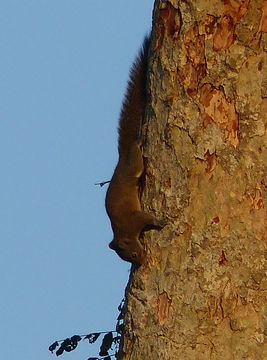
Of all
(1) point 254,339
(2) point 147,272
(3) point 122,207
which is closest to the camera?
(1) point 254,339

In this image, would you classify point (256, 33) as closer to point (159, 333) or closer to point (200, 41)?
point (200, 41)

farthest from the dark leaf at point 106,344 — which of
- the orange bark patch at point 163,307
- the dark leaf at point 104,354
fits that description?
the orange bark patch at point 163,307

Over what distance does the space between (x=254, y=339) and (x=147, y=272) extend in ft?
1.45

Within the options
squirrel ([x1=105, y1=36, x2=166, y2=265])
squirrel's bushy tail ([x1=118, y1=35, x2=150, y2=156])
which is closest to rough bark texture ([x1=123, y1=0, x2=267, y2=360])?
squirrel ([x1=105, y1=36, x2=166, y2=265])

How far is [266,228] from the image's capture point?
3.32 meters

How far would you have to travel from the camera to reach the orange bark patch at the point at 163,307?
333 centimetres

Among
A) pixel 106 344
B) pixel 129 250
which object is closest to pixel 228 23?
pixel 129 250

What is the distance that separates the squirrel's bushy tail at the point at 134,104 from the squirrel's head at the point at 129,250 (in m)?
0.35

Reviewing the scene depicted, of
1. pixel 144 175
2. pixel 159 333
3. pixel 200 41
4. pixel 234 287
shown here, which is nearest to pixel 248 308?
pixel 234 287

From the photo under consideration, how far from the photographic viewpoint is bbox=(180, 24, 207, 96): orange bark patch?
3.43m

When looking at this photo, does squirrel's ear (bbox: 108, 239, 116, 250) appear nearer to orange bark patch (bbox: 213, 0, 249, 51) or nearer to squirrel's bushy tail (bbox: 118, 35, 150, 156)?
squirrel's bushy tail (bbox: 118, 35, 150, 156)

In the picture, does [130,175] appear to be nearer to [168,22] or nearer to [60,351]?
[168,22]

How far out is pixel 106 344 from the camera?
5195 mm

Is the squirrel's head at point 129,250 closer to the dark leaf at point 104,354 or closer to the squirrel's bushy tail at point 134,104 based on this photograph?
the squirrel's bushy tail at point 134,104
